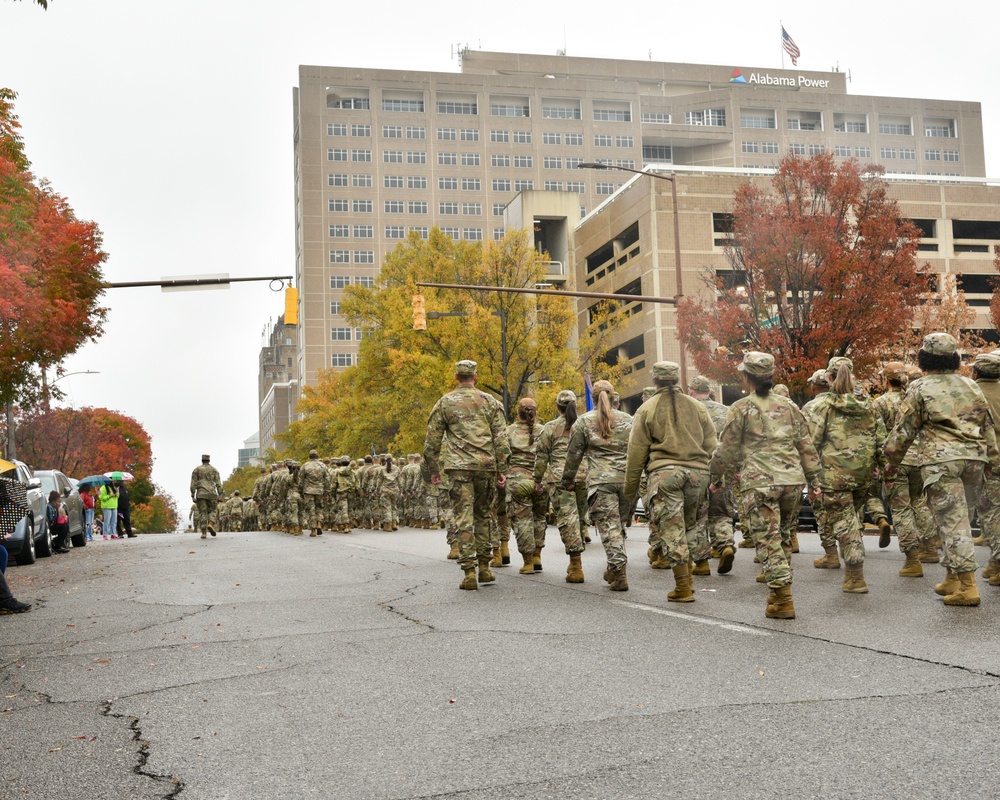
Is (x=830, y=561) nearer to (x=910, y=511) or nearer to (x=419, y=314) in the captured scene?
(x=910, y=511)

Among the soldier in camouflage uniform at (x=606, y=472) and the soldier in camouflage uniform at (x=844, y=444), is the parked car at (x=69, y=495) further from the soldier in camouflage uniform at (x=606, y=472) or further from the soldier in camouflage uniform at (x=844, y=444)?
the soldier in camouflage uniform at (x=844, y=444)

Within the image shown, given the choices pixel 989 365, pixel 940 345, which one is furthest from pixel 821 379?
pixel 940 345

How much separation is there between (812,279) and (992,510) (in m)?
18.2

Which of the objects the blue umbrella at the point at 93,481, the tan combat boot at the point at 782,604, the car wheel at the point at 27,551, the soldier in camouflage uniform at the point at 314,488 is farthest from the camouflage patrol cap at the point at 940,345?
the blue umbrella at the point at 93,481

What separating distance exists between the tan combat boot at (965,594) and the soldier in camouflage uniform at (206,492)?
23.8 metres

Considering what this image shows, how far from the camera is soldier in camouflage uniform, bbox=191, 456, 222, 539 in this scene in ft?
98.7

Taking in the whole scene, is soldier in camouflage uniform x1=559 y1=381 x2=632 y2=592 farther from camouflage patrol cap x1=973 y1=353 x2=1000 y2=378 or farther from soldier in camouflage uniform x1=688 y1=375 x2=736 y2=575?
camouflage patrol cap x1=973 y1=353 x2=1000 y2=378

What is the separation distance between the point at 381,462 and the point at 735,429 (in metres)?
22.4

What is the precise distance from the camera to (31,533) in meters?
20.0

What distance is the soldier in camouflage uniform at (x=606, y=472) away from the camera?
35.1ft

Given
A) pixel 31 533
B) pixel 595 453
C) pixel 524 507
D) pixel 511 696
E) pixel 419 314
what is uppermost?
pixel 419 314

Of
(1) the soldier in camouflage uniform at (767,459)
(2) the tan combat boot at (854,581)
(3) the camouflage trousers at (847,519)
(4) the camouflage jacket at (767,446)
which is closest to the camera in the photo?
(1) the soldier in camouflage uniform at (767,459)

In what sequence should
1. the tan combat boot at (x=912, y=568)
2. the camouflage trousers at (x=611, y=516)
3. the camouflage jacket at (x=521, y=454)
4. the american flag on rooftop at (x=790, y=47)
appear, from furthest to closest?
the american flag on rooftop at (x=790, y=47), the camouflage jacket at (x=521, y=454), the tan combat boot at (x=912, y=568), the camouflage trousers at (x=611, y=516)

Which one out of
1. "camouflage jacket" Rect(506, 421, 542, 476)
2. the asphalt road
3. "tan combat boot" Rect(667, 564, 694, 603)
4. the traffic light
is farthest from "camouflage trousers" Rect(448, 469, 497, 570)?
the traffic light
